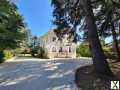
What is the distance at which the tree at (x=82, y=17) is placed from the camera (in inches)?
712

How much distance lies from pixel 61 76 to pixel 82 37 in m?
8.35

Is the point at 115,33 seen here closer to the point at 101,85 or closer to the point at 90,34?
the point at 90,34

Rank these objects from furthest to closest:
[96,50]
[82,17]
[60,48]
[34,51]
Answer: [34,51], [60,48], [82,17], [96,50]

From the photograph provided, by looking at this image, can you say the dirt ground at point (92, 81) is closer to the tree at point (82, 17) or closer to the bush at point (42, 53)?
the tree at point (82, 17)

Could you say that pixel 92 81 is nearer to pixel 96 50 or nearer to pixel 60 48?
pixel 96 50

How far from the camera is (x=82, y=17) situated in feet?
78.6

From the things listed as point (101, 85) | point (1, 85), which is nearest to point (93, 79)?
point (101, 85)

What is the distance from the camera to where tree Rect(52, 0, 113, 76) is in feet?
59.4

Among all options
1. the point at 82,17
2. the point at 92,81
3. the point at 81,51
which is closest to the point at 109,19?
the point at 82,17

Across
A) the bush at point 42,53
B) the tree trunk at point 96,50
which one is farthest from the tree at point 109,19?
the bush at point 42,53

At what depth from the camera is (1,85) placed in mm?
15398

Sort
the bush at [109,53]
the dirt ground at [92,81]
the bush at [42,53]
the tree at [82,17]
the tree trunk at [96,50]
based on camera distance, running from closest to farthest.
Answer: the dirt ground at [92,81] → the tree trunk at [96,50] → the tree at [82,17] → the bush at [109,53] → the bush at [42,53]

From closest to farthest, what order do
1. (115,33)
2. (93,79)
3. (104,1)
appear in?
1. (93,79)
2. (104,1)
3. (115,33)

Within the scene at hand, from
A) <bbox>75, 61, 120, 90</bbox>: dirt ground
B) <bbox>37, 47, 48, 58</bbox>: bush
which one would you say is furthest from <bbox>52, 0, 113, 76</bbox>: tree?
<bbox>37, 47, 48, 58</bbox>: bush
